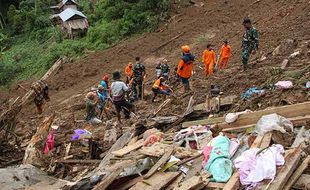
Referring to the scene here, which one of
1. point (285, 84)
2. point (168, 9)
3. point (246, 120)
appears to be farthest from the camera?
point (168, 9)

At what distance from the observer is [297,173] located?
5.04 m

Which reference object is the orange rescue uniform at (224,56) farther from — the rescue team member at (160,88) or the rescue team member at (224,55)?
the rescue team member at (160,88)

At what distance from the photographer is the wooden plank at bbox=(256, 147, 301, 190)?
4820 mm

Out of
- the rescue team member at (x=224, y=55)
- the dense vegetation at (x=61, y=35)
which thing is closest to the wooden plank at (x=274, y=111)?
the rescue team member at (x=224, y=55)

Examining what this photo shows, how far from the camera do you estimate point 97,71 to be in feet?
76.2

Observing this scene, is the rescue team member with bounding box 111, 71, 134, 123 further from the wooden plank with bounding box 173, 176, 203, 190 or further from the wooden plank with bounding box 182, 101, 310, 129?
the wooden plank with bounding box 173, 176, 203, 190

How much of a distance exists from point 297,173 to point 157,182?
1.74 m

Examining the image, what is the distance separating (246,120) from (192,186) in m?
2.19

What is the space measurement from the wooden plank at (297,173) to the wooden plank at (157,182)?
1499mm

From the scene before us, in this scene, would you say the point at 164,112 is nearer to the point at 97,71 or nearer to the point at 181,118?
the point at 181,118

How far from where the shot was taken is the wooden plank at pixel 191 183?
5.19m

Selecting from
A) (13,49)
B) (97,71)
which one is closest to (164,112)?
(97,71)

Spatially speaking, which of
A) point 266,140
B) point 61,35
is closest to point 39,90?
point 266,140

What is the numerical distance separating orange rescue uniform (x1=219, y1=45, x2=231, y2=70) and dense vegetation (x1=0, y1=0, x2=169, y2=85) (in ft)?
39.2
